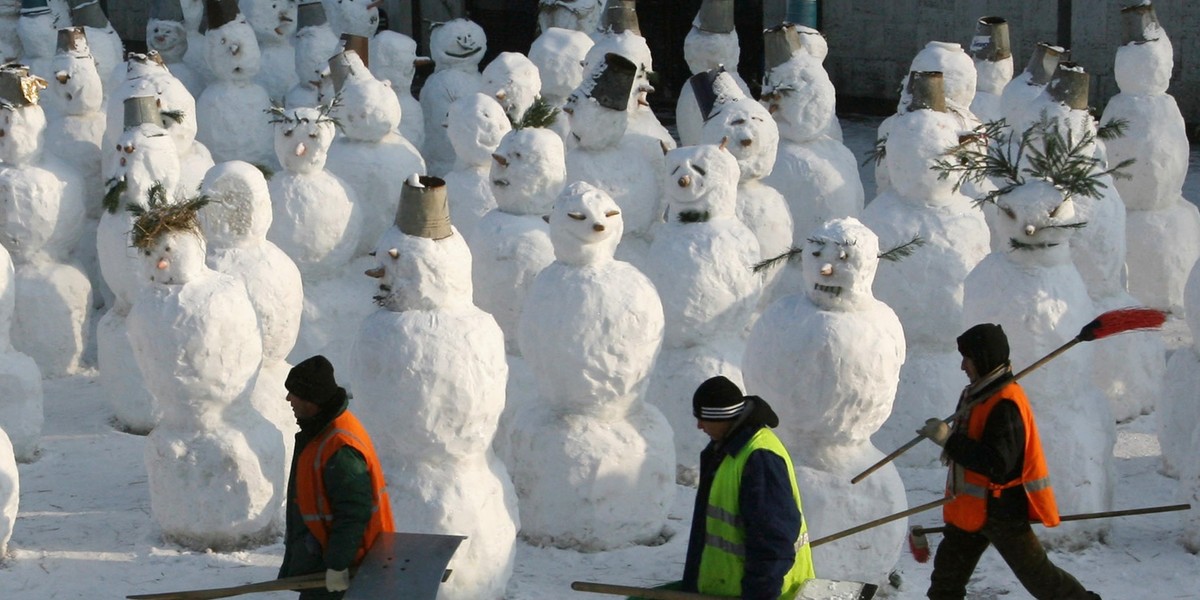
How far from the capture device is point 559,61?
33.0 ft

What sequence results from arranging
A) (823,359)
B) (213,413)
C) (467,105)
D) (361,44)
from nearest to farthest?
(823,359)
(213,413)
(467,105)
(361,44)

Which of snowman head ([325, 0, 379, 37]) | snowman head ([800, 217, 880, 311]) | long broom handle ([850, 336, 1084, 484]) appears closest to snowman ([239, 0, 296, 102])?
snowman head ([325, 0, 379, 37])

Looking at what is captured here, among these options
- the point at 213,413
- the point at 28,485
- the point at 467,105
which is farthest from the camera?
the point at 467,105

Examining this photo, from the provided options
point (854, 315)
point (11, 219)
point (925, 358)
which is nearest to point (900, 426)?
point (925, 358)

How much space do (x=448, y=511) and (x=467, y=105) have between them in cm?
321

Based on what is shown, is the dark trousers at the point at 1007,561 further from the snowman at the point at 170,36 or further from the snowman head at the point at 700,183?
the snowman at the point at 170,36

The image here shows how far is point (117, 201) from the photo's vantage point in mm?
7883

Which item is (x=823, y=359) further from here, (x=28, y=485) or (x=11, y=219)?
(x=11, y=219)

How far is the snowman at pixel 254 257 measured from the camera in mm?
7082

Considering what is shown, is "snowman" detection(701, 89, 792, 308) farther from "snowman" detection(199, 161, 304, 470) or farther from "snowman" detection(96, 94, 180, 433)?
"snowman" detection(96, 94, 180, 433)

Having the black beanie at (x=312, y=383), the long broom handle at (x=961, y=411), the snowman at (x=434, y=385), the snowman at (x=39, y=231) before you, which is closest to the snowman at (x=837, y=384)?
the long broom handle at (x=961, y=411)

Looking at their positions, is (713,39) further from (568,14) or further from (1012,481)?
(1012,481)

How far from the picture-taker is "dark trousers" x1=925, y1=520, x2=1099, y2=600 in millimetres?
5445

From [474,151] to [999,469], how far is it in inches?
156
